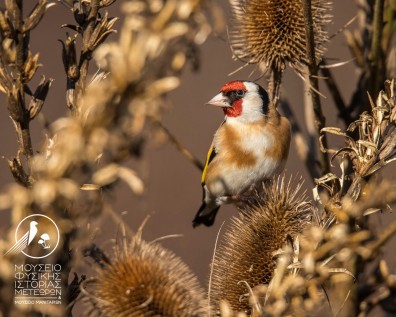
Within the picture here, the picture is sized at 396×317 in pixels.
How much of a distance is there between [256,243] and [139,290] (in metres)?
0.39

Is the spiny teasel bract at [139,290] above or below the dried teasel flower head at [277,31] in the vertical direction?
below

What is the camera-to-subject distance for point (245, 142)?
3068mm

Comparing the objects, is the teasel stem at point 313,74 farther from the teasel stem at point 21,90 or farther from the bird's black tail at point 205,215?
the bird's black tail at point 205,215

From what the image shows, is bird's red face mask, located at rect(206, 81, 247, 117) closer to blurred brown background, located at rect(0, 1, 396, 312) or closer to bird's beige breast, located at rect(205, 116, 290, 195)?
bird's beige breast, located at rect(205, 116, 290, 195)

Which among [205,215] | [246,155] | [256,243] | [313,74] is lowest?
[205,215]

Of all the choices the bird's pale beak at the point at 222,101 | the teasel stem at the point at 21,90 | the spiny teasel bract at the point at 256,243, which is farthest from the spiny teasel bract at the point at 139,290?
the bird's pale beak at the point at 222,101

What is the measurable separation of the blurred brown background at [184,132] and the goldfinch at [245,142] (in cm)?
127

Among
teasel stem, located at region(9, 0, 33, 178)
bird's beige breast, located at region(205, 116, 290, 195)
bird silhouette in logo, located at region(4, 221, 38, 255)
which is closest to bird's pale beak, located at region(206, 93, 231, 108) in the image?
bird's beige breast, located at region(205, 116, 290, 195)

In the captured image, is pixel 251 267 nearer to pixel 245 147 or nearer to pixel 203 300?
pixel 203 300

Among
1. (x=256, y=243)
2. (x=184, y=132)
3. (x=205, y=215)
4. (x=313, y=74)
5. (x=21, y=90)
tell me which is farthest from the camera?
(x=184, y=132)

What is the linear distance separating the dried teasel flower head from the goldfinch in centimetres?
54

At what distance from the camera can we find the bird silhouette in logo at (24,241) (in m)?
0.83

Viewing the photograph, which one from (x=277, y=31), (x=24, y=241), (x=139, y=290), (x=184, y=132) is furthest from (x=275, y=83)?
(x=184, y=132)

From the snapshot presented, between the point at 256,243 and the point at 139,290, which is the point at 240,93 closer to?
the point at 256,243
